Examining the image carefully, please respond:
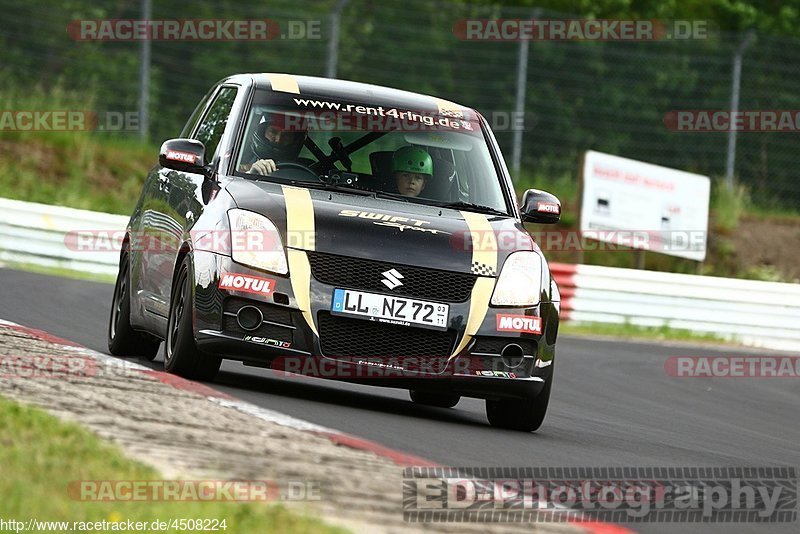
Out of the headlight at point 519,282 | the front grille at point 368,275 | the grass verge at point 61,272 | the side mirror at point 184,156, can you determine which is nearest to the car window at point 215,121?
the side mirror at point 184,156

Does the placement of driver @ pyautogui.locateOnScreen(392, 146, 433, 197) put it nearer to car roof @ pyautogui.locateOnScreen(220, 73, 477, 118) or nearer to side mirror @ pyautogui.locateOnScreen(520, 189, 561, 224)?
car roof @ pyautogui.locateOnScreen(220, 73, 477, 118)

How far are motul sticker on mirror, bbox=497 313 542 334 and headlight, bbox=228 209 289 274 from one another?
1135mm

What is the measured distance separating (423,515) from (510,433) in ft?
11.8

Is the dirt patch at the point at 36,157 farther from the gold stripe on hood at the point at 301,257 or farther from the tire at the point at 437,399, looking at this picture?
the gold stripe on hood at the point at 301,257

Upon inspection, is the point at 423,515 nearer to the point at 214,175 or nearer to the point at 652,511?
the point at 652,511

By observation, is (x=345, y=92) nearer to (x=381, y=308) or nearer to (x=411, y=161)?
(x=411, y=161)

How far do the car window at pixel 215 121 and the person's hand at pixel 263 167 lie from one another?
419 millimetres

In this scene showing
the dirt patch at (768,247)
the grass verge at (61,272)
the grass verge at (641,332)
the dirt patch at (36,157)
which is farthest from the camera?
the dirt patch at (768,247)

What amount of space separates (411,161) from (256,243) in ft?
4.80

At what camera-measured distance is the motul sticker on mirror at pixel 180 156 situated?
9.09m

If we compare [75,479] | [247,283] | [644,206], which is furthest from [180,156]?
[644,206]

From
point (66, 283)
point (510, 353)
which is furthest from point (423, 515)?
point (66, 283)

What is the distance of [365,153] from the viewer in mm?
9383

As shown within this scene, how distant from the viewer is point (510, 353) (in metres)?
8.59
